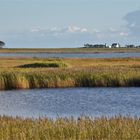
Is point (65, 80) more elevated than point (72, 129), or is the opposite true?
point (72, 129)

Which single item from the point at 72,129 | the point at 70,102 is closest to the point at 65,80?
the point at 70,102

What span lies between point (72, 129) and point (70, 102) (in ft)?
43.8

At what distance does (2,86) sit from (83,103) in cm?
839

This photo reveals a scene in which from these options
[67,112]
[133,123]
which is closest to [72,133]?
[133,123]

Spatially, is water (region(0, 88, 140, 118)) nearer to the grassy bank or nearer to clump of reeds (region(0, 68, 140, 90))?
clump of reeds (region(0, 68, 140, 90))

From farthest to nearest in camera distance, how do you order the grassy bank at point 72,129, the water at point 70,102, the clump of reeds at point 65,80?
the clump of reeds at point 65,80 → the water at point 70,102 → the grassy bank at point 72,129

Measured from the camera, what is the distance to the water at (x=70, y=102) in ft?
74.3

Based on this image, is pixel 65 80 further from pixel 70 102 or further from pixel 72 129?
pixel 72 129

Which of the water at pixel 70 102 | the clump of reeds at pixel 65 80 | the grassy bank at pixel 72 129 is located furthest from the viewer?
the clump of reeds at pixel 65 80

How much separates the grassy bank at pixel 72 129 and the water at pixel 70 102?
659cm

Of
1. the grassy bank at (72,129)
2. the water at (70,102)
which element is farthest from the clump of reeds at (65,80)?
the grassy bank at (72,129)

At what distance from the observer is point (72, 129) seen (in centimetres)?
1382

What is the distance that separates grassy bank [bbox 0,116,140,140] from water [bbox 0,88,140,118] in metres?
6.59

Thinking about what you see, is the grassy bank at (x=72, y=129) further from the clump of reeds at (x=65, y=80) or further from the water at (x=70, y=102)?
the clump of reeds at (x=65, y=80)
